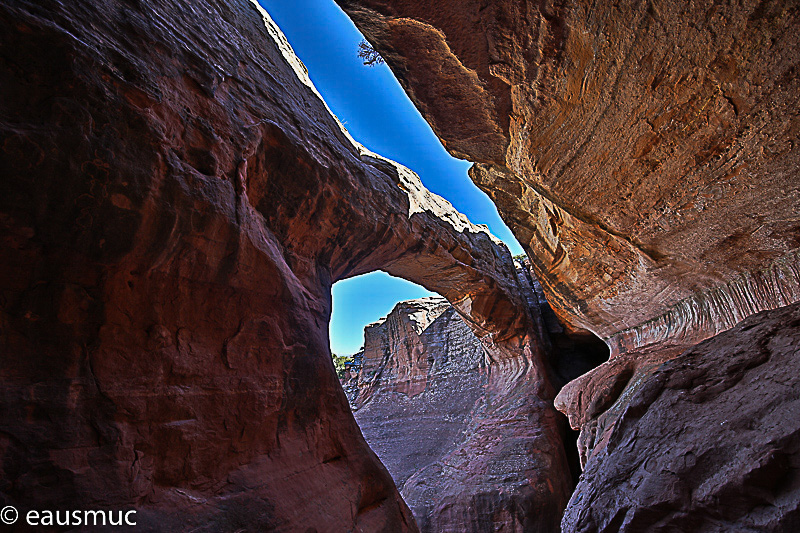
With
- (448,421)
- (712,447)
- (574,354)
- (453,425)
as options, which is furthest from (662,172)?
(448,421)

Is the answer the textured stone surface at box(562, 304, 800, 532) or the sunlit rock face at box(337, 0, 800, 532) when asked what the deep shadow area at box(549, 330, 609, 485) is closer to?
the sunlit rock face at box(337, 0, 800, 532)

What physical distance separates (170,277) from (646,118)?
→ 4413mm

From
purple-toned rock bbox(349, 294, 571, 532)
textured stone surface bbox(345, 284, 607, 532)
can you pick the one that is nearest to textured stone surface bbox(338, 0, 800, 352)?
purple-toned rock bbox(349, 294, 571, 532)

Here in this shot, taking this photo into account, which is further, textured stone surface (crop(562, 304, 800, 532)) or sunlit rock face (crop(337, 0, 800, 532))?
sunlit rock face (crop(337, 0, 800, 532))

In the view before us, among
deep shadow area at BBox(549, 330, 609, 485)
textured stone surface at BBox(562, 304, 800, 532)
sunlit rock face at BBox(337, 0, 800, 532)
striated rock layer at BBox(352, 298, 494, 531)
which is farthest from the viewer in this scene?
deep shadow area at BBox(549, 330, 609, 485)

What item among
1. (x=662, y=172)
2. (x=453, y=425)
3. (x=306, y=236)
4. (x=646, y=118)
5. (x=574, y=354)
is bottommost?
(x=453, y=425)

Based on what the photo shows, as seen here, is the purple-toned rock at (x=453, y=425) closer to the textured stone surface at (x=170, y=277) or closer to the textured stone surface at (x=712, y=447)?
the textured stone surface at (x=170, y=277)

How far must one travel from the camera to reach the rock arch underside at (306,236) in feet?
7.98

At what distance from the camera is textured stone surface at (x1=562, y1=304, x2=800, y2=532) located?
5.77 feet

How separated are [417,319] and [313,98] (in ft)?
35.4

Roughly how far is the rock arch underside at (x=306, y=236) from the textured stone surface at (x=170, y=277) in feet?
0.06

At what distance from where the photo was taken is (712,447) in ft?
6.90

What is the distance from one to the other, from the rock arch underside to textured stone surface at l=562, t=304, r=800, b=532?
0.02m

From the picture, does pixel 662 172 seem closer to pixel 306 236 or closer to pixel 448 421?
pixel 306 236
